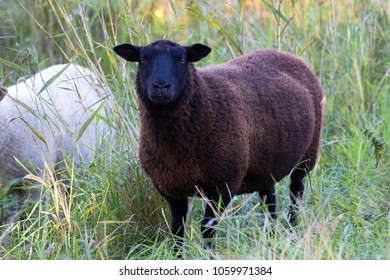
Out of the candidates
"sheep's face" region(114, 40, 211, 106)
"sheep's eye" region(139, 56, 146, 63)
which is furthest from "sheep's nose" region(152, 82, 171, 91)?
"sheep's eye" region(139, 56, 146, 63)

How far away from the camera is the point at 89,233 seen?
497 cm

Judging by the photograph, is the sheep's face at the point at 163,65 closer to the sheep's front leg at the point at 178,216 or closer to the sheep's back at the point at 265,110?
the sheep's back at the point at 265,110

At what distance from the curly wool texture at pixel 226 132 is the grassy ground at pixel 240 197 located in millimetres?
275

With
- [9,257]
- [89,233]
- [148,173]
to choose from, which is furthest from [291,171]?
[9,257]

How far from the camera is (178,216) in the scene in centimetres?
494

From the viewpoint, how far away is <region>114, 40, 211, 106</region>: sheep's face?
175 inches

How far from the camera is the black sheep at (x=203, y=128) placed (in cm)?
465

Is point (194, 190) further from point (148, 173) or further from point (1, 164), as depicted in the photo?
point (1, 164)

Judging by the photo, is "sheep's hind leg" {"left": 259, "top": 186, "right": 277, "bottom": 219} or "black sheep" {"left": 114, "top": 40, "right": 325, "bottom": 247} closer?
"black sheep" {"left": 114, "top": 40, "right": 325, "bottom": 247}

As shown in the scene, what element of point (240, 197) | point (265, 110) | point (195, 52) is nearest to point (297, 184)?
point (240, 197)

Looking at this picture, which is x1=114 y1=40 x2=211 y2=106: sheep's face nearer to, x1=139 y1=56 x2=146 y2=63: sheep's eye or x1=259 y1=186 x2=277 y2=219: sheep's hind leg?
x1=139 y1=56 x2=146 y2=63: sheep's eye

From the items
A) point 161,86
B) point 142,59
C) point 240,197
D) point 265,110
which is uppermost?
point 142,59

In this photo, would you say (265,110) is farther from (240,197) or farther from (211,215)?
(240,197)

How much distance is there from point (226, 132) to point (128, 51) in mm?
872
